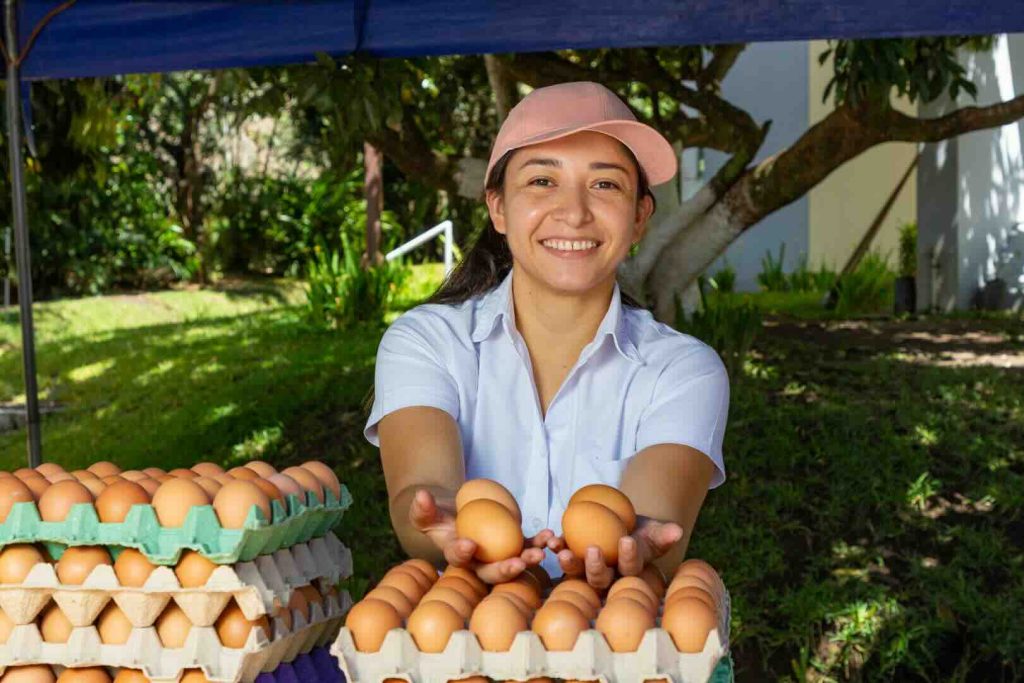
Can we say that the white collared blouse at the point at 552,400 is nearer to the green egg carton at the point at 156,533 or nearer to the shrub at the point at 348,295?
the green egg carton at the point at 156,533

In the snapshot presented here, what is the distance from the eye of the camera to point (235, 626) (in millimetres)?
1880

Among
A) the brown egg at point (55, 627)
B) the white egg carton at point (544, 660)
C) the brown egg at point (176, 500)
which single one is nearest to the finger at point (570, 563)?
the white egg carton at point (544, 660)

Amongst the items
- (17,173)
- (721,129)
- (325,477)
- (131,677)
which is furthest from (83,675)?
(721,129)

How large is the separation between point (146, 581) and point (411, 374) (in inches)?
28.8

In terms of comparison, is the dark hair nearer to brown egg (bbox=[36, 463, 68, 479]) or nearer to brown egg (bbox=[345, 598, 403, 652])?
brown egg (bbox=[36, 463, 68, 479])

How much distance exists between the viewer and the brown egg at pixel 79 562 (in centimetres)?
188

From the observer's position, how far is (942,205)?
34.7 feet

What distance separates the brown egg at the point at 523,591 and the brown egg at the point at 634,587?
0.11m

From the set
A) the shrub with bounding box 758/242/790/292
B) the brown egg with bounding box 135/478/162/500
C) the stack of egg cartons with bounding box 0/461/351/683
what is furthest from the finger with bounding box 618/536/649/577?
the shrub with bounding box 758/242/790/292

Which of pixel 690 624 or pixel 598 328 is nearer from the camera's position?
pixel 690 624

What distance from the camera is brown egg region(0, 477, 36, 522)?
6.45 ft

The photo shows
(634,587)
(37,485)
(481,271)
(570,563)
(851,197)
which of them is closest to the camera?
(634,587)

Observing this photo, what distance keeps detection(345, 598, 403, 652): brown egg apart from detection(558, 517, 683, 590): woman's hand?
0.28 metres

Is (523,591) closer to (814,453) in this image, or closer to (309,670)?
(309,670)
